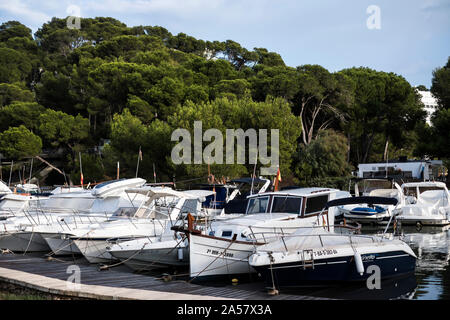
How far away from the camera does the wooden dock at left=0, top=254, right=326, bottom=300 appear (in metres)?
9.85

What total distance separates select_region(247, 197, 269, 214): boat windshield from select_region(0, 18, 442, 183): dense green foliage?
20793mm

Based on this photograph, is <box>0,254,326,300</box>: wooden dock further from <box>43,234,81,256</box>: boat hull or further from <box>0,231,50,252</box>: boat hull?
<box>0,231,50,252</box>: boat hull

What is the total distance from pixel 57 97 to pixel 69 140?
11.5 metres

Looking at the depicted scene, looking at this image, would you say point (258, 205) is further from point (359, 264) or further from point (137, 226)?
point (137, 226)

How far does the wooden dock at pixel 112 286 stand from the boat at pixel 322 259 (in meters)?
0.71

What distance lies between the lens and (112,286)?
11.8 m

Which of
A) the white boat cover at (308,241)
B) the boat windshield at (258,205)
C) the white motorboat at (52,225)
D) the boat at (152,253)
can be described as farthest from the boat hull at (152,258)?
the white motorboat at (52,225)

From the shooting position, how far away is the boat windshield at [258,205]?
15984 mm

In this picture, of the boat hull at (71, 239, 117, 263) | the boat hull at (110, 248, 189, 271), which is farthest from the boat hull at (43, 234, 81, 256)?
the boat hull at (110, 248, 189, 271)

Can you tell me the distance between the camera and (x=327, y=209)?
16031 millimetres

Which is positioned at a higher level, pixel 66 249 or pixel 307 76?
pixel 307 76
